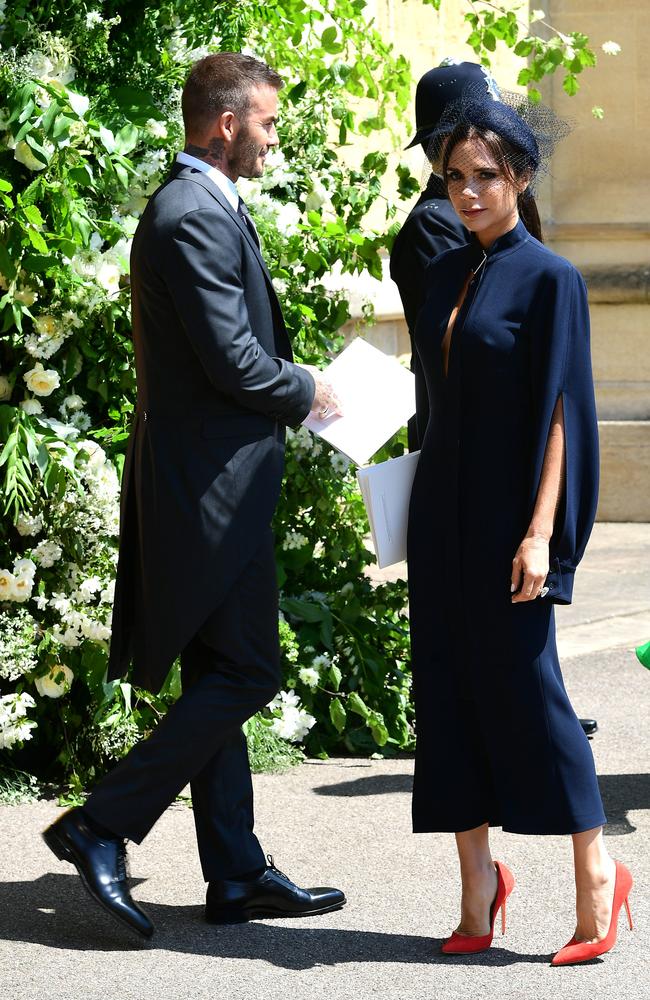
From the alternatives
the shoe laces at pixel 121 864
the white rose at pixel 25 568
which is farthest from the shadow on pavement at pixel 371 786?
the shoe laces at pixel 121 864

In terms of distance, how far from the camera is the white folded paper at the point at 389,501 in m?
3.32

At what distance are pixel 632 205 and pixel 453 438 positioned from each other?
20.6 feet

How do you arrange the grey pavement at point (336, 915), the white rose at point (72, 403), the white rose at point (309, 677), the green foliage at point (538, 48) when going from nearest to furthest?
the grey pavement at point (336, 915)
the white rose at point (72, 403)
the white rose at point (309, 677)
the green foliage at point (538, 48)

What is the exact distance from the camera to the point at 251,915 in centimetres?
355

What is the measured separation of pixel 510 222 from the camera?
3227 millimetres

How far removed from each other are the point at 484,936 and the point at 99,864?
821 millimetres

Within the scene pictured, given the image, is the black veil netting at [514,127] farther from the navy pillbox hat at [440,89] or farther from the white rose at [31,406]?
the white rose at [31,406]

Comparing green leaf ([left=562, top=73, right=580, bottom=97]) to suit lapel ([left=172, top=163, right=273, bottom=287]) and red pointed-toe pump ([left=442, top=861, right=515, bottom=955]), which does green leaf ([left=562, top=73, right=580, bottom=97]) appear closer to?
suit lapel ([left=172, top=163, right=273, bottom=287])

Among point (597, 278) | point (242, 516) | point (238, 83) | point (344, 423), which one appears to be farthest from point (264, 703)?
point (597, 278)

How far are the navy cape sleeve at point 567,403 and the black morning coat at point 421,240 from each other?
1.17 m

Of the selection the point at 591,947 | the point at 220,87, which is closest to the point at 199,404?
the point at 220,87

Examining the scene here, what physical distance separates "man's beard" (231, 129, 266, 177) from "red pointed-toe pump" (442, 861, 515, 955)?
159cm

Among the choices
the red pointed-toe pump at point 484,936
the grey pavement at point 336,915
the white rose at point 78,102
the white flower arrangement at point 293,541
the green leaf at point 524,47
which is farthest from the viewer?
the green leaf at point 524,47

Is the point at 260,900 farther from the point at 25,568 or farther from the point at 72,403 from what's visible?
the point at 72,403
